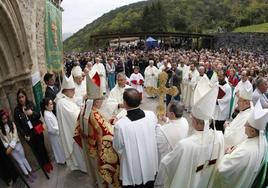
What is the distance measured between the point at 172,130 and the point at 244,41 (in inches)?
1223

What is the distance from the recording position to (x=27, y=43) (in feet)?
24.5

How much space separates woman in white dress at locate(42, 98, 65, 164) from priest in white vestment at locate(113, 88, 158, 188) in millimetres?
2545

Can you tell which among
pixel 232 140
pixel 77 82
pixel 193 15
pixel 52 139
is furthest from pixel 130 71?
pixel 193 15

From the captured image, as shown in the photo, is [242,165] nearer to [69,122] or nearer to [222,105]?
[69,122]

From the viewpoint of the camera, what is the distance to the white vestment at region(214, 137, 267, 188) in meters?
3.35

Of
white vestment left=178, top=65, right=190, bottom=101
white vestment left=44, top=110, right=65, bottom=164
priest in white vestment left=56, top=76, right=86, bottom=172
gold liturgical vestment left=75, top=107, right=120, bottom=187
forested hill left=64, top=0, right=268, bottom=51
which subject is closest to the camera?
gold liturgical vestment left=75, top=107, right=120, bottom=187

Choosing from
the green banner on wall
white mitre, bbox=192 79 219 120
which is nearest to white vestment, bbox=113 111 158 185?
white mitre, bbox=192 79 219 120

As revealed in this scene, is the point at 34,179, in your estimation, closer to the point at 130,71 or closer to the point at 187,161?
the point at 187,161

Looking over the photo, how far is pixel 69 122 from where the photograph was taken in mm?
5777

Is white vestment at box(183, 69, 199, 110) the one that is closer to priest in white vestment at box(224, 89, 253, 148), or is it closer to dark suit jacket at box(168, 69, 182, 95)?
dark suit jacket at box(168, 69, 182, 95)

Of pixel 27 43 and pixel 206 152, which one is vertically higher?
pixel 27 43

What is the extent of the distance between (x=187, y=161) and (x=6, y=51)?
5205 mm

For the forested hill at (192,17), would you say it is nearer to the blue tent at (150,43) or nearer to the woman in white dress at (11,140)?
the blue tent at (150,43)

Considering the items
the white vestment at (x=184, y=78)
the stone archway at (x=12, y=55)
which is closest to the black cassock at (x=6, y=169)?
the stone archway at (x=12, y=55)
